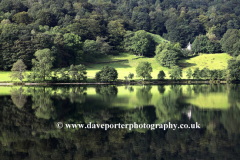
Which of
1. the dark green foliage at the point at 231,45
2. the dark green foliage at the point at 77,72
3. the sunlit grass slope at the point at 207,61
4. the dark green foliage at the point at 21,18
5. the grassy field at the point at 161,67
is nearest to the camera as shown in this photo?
the dark green foliage at the point at 77,72

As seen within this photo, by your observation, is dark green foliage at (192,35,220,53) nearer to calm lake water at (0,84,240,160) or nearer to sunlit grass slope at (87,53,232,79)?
sunlit grass slope at (87,53,232,79)

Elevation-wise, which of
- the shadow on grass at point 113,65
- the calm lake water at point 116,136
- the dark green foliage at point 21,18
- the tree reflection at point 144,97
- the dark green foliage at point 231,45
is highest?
the dark green foliage at point 21,18

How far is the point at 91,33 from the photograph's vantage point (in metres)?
121

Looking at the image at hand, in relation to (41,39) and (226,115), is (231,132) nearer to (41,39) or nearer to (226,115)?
(226,115)

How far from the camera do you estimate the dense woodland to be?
83125 mm

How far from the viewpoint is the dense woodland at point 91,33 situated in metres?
83.1

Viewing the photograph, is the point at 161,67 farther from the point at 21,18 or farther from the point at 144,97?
the point at 21,18

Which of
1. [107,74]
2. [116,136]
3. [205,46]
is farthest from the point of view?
[205,46]

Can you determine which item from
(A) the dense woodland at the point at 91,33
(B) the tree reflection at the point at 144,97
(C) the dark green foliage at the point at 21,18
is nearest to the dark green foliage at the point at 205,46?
(A) the dense woodland at the point at 91,33

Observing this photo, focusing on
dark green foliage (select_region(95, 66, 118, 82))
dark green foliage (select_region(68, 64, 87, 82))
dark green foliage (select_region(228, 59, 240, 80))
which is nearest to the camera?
dark green foliage (select_region(68, 64, 87, 82))

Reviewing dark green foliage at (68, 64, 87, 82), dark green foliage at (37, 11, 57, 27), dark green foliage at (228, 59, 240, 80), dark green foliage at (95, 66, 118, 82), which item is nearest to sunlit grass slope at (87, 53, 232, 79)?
dark green foliage at (228, 59, 240, 80)

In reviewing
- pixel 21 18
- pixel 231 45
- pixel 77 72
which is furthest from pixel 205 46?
pixel 21 18

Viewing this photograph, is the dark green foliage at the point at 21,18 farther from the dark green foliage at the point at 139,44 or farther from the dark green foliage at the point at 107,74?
the dark green foliage at the point at 107,74

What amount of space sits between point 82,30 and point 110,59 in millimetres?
20613
